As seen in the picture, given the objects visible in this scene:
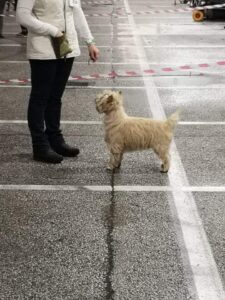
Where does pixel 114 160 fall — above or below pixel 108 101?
below

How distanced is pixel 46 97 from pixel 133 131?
1.02 metres

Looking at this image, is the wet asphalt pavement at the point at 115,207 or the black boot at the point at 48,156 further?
the black boot at the point at 48,156

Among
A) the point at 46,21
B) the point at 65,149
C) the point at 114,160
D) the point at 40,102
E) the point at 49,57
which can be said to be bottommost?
the point at 65,149

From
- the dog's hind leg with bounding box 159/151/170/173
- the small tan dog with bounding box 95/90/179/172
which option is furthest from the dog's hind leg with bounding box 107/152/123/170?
the dog's hind leg with bounding box 159/151/170/173

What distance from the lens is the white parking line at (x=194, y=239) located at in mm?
3686

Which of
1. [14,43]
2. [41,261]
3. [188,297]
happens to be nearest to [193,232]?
[188,297]

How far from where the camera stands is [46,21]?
17.8 feet

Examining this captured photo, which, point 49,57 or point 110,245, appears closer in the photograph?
point 110,245

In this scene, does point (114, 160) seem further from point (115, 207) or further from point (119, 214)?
point (119, 214)

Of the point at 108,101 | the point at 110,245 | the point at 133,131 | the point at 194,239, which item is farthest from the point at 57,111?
the point at 194,239

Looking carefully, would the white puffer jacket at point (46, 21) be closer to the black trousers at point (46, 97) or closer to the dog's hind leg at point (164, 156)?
the black trousers at point (46, 97)

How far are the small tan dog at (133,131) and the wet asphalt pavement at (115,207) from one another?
31 cm

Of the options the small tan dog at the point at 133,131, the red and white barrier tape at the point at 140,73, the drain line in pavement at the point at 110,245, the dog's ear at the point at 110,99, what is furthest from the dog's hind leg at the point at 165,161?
the red and white barrier tape at the point at 140,73

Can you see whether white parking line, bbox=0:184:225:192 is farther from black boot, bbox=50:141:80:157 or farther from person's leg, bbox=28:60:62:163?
black boot, bbox=50:141:80:157
